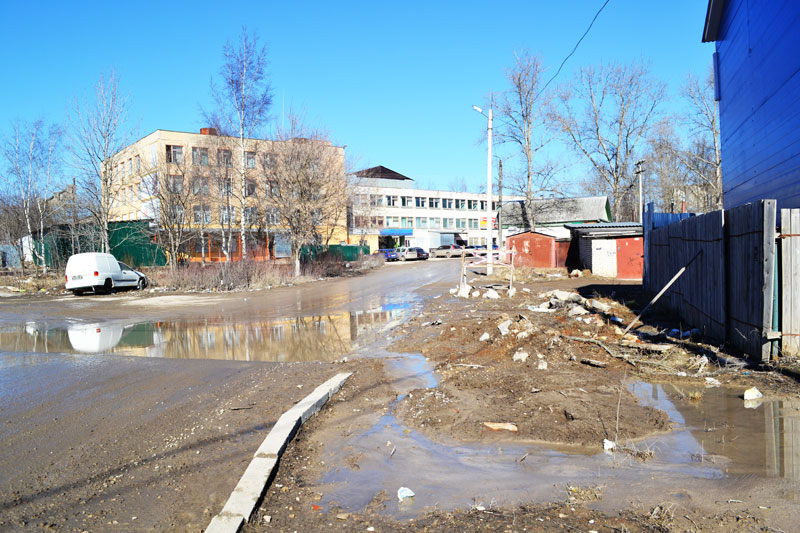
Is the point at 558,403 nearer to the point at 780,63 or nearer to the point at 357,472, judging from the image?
the point at 357,472

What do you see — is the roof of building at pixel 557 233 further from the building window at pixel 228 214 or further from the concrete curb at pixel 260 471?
the concrete curb at pixel 260 471

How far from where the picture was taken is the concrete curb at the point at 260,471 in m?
3.49

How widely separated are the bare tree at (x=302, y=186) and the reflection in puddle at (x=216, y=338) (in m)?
15.8

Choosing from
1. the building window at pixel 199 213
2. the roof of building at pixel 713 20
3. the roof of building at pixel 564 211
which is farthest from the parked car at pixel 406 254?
the roof of building at pixel 713 20

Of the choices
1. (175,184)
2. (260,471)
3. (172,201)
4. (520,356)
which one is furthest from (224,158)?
(260,471)

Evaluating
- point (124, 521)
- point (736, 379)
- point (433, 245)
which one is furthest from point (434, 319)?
point (433, 245)

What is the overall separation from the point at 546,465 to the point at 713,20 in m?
18.9

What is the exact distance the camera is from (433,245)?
84.2m

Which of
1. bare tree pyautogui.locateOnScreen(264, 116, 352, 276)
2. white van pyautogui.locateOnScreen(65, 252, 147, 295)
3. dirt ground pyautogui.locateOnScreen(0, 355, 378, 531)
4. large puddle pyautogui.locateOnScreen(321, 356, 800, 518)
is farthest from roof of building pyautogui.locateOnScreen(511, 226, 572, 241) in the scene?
large puddle pyautogui.locateOnScreen(321, 356, 800, 518)

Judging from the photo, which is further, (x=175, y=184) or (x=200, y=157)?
(x=200, y=157)

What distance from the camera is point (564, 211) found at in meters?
57.2

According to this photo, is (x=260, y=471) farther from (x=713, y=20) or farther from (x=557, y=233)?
(x=557, y=233)

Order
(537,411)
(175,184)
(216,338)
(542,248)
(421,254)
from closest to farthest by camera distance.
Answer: (537,411) < (216,338) < (175,184) < (542,248) < (421,254)

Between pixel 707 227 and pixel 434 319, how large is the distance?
20.8 feet
